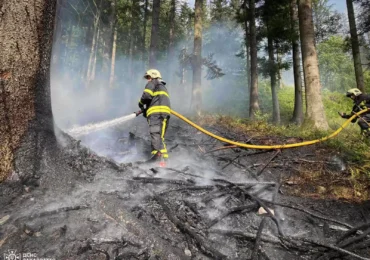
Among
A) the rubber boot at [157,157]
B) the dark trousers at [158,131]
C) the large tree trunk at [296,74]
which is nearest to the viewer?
the rubber boot at [157,157]

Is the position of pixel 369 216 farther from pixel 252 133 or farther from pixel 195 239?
pixel 252 133

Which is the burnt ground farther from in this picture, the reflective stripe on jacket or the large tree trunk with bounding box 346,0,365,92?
the large tree trunk with bounding box 346,0,365,92

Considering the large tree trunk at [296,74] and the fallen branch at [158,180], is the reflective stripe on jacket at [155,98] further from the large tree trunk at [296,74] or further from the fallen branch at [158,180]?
the large tree trunk at [296,74]

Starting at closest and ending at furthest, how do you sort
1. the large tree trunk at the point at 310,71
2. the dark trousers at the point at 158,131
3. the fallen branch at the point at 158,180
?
the fallen branch at the point at 158,180
the dark trousers at the point at 158,131
the large tree trunk at the point at 310,71

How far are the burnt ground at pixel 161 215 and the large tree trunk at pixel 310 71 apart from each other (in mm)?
3039

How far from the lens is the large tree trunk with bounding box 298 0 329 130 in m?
6.94

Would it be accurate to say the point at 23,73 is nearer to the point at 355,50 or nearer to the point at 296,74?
the point at 296,74

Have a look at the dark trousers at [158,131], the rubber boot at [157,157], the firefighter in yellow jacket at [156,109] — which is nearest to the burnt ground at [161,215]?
the rubber boot at [157,157]

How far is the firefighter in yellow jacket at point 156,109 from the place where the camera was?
5.04 m

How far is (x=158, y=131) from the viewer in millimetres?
5090

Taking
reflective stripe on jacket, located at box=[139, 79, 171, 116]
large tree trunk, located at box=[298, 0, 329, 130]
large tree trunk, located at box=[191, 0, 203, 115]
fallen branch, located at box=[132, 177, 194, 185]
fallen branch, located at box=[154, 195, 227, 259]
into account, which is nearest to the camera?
fallen branch, located at box=[154, 195, 227, 259]

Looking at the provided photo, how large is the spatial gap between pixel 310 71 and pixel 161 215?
263 inches

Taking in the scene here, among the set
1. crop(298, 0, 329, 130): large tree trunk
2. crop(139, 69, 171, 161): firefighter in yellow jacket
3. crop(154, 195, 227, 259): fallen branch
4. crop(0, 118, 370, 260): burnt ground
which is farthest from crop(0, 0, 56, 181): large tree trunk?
crop(298, 0, 329, 130): large tree trunk

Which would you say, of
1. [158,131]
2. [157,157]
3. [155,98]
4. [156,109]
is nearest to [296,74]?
[155,98]
